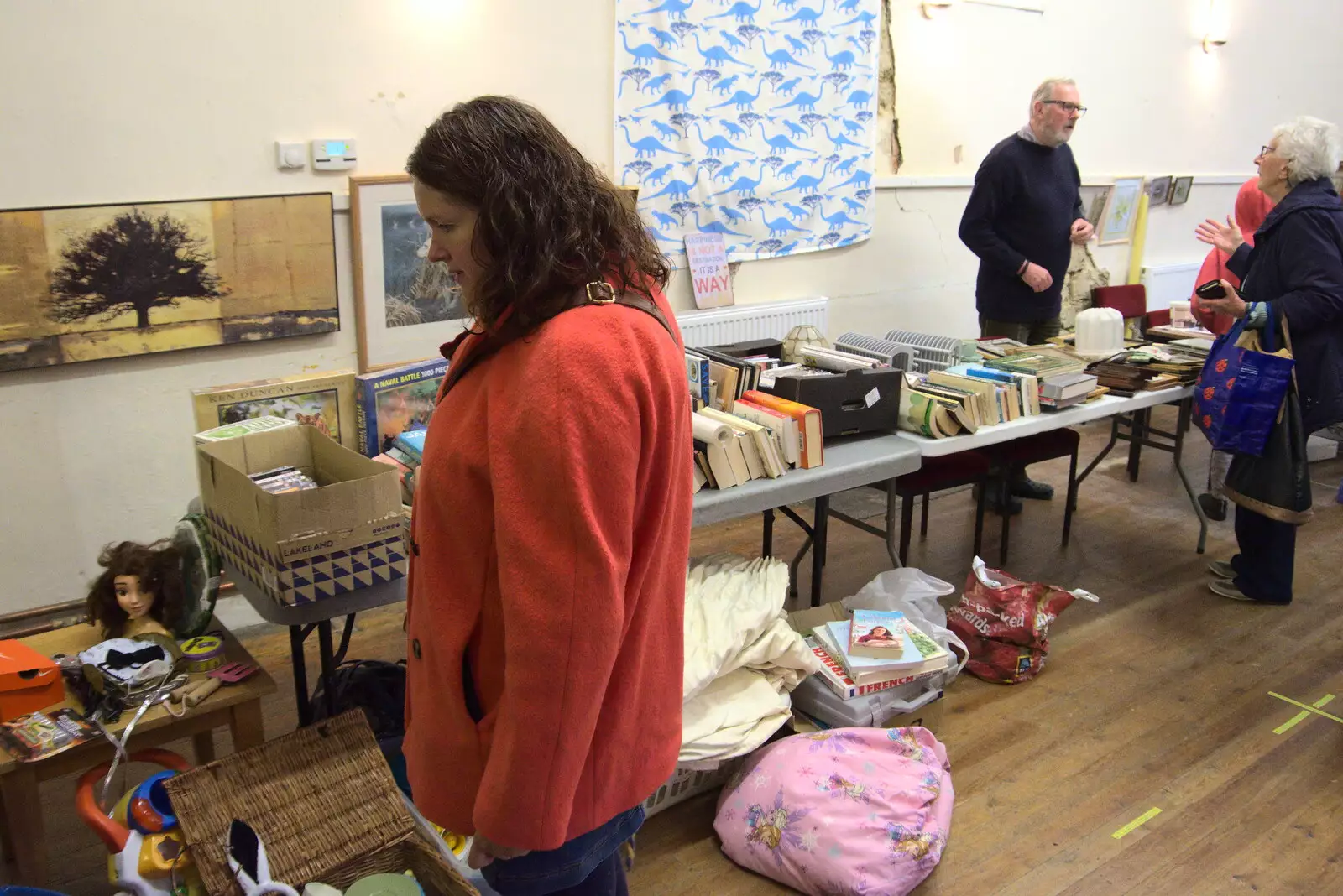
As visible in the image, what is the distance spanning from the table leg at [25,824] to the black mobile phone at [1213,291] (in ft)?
11.5

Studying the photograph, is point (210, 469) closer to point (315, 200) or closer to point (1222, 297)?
point (315, 200)

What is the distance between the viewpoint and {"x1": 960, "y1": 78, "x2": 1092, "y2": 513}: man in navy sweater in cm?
414

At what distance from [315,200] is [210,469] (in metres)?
1.45

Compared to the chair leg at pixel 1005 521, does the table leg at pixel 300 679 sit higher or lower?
higher

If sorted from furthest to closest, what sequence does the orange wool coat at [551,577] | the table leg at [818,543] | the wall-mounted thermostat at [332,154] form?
the wall-mounted thermostat at [332,154]
the table leg at [818,543]
the orange wool coat at [551,577]

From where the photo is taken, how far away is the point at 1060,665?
3.21 metres

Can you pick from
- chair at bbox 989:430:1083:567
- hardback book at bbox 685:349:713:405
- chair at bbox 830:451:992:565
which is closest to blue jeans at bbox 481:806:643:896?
hardback book at bbox 685:349:713:405

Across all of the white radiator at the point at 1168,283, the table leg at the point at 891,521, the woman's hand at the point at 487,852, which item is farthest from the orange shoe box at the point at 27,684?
the white radiator at the point at 1168,283

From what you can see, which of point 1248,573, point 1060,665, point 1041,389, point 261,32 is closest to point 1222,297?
point 1041,389

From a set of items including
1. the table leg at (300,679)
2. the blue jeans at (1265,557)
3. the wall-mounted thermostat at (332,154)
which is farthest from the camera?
the blue jeans at (1265,557)

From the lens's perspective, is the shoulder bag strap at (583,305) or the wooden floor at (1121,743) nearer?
the shoulder bag strap at (583,305)

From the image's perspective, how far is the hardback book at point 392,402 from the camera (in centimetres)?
230

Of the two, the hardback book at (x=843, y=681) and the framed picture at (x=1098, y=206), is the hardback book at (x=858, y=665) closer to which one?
the hardback book at (x=843, y=681)

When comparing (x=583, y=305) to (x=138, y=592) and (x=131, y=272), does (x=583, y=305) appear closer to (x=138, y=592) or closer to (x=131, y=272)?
(x=138, y=592)
